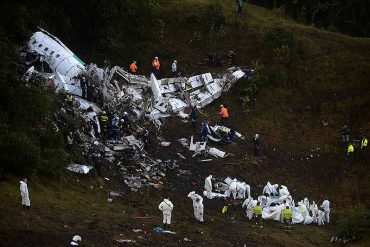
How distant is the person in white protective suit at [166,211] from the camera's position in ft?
83.1

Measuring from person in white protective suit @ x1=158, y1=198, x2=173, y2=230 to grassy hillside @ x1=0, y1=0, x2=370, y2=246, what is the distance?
2.17ft

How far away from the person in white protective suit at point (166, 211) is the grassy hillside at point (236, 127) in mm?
663

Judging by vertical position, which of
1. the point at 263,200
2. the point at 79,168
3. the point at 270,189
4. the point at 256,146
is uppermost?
the point at 256,146

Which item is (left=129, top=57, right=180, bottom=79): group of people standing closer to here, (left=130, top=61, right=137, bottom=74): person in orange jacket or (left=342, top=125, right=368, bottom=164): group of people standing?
(left=130, top=61, right=137, bottom=74): person in orange jacket

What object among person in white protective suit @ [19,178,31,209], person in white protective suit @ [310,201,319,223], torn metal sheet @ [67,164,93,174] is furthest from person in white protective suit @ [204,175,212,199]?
person in white protective suit @ [19,178,31,209]

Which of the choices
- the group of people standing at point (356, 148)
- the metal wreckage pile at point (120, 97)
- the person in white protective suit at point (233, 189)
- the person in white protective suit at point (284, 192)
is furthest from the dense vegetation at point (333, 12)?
the person in white protective suit at point (233, 189)

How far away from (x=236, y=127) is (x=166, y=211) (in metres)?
14.1

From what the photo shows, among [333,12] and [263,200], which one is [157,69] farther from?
[333,12]

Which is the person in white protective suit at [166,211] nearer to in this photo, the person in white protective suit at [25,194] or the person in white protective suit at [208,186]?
the person in white protective suit at [25,194]

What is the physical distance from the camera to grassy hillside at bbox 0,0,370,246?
83.8ft

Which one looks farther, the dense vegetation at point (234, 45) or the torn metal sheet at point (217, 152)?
the dense vegetation at point (234, 45)

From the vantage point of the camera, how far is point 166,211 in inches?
999

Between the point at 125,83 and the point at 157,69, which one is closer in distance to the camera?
the point at 125,83

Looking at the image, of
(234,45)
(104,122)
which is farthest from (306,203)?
(234,45)
